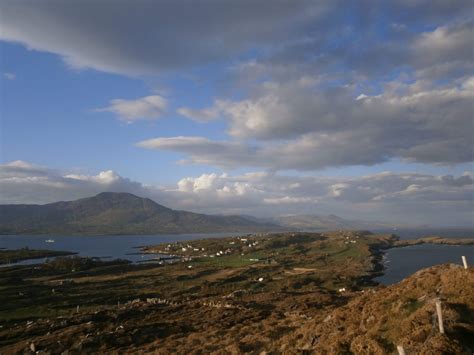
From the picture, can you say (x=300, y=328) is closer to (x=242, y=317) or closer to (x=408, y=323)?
(x=408, y=323)

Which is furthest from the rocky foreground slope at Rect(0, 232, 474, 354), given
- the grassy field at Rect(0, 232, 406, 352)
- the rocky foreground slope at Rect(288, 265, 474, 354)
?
the grassy field at Rect(0, 232, 406, 352)

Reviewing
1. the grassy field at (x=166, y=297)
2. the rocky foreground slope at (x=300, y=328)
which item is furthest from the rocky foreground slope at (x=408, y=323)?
the grassy field at (x=166, y=297)

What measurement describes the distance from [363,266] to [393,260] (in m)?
31.0

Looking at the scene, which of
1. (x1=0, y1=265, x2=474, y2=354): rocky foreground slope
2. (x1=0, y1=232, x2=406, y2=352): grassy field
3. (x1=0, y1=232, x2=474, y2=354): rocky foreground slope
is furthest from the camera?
(x1=0, y1=232, x2=406, y2=352): grassy field

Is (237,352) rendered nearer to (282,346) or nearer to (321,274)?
(282,346)

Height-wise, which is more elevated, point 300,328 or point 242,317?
point 300,328

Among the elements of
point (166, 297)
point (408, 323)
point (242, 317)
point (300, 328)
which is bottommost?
point (166, 297)

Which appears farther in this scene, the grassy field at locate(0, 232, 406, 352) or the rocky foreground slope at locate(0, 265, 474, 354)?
the grassy field at locate(0, 232, 406, 352)

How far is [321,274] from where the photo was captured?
104875mm

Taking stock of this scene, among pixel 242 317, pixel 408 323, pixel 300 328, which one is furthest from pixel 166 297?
pixel 408 323

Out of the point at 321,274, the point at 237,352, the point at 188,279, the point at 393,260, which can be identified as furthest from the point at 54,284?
the point at 393,260

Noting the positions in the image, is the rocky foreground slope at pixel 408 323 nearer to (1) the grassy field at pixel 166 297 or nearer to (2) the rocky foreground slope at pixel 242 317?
(2) the rocky foreground slope at pixel 242 317

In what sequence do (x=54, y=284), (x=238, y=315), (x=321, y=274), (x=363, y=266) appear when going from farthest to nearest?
(x=363, y=266) → (x=321, y=274) → (x=54, y=284) → (x=238, y=315)

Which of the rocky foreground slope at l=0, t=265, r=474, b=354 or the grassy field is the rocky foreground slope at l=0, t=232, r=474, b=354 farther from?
the grassy field
